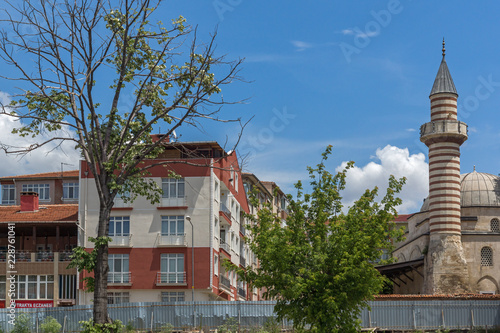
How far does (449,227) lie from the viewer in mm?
58031

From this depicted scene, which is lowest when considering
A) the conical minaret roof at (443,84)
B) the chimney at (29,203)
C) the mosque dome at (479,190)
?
the chimney at (29,203)

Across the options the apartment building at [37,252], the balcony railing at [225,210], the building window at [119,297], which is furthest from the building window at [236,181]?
the building window at [119,297]

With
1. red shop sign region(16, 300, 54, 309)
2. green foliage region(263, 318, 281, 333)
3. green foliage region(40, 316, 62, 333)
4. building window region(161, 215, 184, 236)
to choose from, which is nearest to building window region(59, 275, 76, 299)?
red shop sign region(16, 300, 54, 309)

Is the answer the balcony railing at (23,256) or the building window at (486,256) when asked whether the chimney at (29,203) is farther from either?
the building window at (486,256)

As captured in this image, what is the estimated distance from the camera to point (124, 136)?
953 inches

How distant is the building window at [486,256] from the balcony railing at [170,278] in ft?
82.2

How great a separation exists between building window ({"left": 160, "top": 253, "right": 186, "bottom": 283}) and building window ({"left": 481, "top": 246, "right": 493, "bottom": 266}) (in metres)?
25.1

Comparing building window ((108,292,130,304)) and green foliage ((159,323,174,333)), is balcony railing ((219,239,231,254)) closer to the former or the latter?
building window ((108,292,130,304))

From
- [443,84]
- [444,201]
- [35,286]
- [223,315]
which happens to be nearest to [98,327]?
[223,315]

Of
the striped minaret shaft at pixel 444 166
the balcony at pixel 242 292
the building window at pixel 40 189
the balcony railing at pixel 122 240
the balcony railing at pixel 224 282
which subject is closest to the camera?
the balcony railing at pixel 122 240

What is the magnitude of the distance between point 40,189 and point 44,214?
11844 millimetres

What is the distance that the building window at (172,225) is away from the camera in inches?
2016

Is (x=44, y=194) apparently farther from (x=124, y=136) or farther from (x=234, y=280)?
(x=124, y=136)

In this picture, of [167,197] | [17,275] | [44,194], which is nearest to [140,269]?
[167,197]
